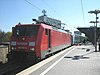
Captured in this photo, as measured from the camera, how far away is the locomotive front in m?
16.6

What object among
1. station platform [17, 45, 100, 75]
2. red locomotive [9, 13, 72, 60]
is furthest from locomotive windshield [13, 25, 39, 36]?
station platform [17, 45, 100, 75]

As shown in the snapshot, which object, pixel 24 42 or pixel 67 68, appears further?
pixel 24 42

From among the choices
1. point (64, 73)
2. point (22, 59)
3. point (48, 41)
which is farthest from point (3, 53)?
point (64, 73)

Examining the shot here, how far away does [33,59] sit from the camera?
A: 643 inches

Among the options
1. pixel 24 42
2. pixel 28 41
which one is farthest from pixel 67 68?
pixel 24 42

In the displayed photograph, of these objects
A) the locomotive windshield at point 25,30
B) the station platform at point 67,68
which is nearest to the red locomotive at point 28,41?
the locomotive windshield at point 25,30

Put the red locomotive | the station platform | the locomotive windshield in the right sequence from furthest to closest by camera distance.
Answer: the locomotive windshield
the red locomotive
the station platform

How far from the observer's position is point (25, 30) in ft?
57.8

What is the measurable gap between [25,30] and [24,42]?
3.21 feet

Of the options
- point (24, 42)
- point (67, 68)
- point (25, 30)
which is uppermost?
point (25, 30)

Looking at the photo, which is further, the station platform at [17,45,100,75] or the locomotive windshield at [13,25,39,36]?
the locomotive windshield at [13,25,39,36]

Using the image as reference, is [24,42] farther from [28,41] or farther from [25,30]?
[25,30]

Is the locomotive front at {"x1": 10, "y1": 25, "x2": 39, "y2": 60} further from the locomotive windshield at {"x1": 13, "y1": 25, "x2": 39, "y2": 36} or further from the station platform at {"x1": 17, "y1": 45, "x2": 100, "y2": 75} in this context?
the station platform at {"x1": 17, "y1": 45, "x2": 100, "y2": 75}

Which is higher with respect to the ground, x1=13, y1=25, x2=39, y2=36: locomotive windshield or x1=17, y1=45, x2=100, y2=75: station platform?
x1=13, y1=25, x2=39, y2=36: locomotive windshield
